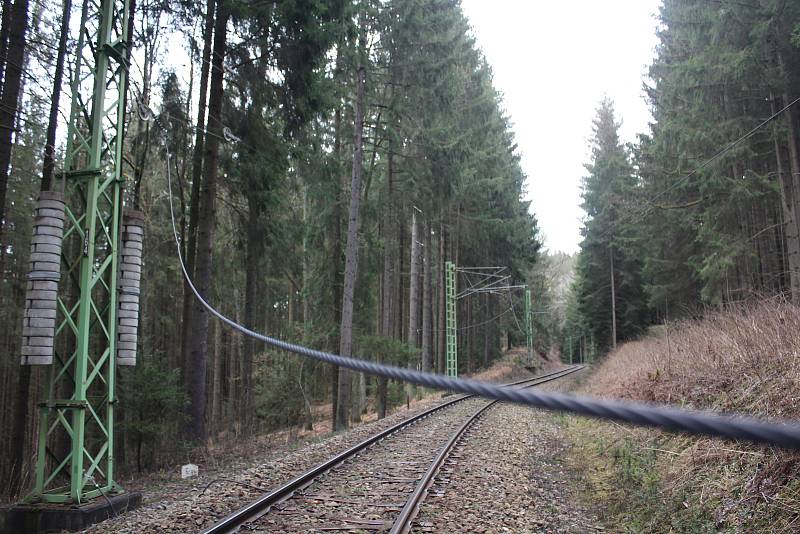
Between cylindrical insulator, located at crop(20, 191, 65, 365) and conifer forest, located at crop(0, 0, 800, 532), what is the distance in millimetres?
137

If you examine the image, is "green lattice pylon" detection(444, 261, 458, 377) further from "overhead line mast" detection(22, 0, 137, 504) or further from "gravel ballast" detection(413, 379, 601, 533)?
"overhead line mast" detection(22, 0, 137, 504)

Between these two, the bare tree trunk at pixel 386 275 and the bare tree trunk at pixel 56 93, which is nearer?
the bare tree trunk at pixel 56 93

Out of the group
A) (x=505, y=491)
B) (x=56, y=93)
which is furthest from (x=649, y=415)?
(x=56, y=93)

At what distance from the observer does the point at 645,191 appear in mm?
20375

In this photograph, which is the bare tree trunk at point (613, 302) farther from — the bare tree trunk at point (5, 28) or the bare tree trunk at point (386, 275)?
the bare tree trunk at point (5, 28)

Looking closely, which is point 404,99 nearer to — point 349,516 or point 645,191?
point 645,191

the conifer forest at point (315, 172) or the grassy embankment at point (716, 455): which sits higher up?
the conifer forest at point (315, 172)

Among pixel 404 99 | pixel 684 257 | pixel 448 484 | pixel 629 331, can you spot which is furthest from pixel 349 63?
pixel 629 331

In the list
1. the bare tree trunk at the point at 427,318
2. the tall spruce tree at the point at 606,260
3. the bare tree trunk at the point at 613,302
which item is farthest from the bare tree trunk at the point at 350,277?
the bare tree trunk at the point at 613,302

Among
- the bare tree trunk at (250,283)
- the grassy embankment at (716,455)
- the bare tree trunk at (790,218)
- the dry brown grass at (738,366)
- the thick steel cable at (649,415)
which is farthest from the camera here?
the bare tree trunk at (250,283)

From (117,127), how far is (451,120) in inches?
500

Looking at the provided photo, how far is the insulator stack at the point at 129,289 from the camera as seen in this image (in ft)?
23.6

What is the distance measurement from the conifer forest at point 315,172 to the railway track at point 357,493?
10.5ft

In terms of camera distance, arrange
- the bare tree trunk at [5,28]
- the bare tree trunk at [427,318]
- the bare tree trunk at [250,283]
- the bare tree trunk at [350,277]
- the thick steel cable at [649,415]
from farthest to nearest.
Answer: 1. the bare tree trunk at [427,318]
2. the bare tree trunk at [350,277]
3. the bare tree trunk at [250,283]
4. the bare tree trunk at [5,28]
5. the thick steel cable at [649,415]
